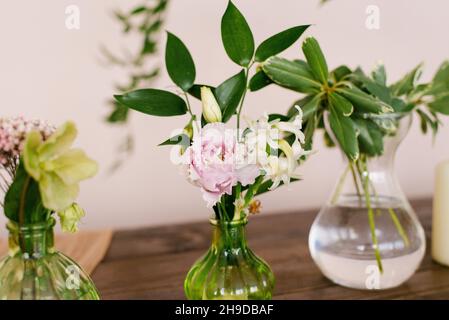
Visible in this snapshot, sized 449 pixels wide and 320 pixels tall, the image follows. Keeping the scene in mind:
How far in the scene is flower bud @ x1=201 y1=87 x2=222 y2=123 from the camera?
512 millimetres

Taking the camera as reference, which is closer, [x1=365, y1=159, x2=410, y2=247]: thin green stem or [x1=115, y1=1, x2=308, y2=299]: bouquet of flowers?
[x1=115, y1=1, x2=308, y2=299]: bouquet of flowers

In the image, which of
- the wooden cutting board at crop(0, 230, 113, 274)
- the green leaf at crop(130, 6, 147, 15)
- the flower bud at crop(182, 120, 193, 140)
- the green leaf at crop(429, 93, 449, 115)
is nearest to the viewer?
the flower bud at crop(182, 120, 193, 140)

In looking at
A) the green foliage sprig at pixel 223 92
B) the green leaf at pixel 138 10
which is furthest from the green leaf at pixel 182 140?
the green leaf at pixel 138 10

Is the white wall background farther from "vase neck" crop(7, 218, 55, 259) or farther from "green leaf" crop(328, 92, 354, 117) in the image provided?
"vase neck" crop(7, 218, 55, 259)

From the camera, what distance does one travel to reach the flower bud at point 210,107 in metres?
0.51

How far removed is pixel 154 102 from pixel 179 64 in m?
0.05

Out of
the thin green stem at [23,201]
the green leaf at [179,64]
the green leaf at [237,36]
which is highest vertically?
the green leaf at [237,36]

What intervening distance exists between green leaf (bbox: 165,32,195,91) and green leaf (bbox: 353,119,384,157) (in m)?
0.22

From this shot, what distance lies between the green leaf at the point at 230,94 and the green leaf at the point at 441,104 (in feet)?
1.02

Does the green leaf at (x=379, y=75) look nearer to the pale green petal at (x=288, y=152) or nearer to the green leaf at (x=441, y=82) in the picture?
the green leaf at (x=441, y=82)

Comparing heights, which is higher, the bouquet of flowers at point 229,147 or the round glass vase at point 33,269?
the bouquet of flowers at point 229,147

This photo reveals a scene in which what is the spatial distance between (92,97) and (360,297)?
698 mm

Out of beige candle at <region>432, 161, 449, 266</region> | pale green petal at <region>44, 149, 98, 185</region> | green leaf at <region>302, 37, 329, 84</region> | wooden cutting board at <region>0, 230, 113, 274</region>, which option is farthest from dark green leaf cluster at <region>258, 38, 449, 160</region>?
wooden cutting board at <region>0, 230, 113, 274</region>
